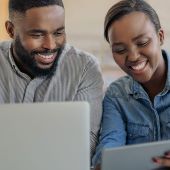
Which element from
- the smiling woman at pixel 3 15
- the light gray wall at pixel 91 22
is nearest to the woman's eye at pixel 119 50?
the smiling woman at pixel 3 15

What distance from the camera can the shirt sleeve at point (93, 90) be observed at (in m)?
1.28

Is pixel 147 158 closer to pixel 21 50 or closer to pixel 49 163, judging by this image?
pixel 49 163

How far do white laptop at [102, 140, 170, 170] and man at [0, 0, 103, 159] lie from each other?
464 mm

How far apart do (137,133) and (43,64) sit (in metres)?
0.40

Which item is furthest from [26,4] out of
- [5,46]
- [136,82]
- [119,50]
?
[136,82]

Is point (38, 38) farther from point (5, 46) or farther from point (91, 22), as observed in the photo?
point (91, 22)

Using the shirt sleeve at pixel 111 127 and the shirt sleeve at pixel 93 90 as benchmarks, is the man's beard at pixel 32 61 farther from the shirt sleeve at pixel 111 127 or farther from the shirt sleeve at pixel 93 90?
the shirt sleeve at pixel 111 127

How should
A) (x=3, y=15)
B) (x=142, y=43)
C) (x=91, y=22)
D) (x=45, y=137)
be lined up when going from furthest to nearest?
(x=91, y=22)
(x=3, y=15)
(x=142, y=43)
(x=45, y=137)

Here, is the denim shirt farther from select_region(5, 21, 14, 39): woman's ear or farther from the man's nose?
select_region(5, 21, 14, 39): woman's ear

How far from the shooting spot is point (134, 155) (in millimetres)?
792

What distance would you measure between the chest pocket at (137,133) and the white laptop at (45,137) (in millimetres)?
534

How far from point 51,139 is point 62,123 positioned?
0.12 feet

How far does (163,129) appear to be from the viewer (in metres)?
1.24

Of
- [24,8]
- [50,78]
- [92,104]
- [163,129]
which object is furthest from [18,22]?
[163,129]
